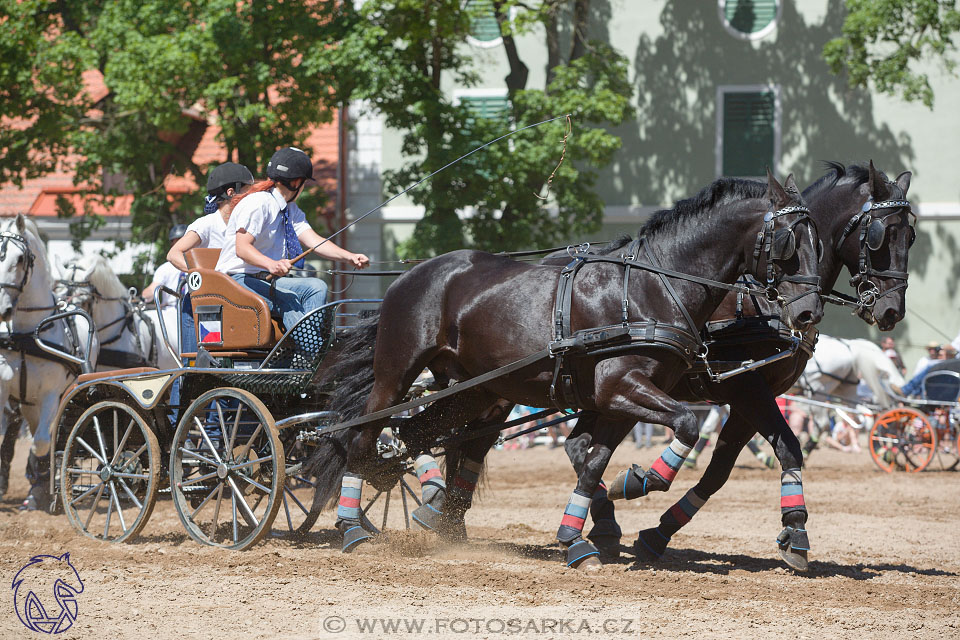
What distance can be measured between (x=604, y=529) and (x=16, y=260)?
15.6 ft

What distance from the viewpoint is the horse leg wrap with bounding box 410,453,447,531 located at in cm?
675

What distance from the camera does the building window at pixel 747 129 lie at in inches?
790

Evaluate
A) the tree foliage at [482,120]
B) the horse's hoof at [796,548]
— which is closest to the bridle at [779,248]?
the horse's hoof at [796,548]

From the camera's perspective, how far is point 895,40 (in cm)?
1752

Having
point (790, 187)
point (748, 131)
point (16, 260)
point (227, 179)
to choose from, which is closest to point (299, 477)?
point (227, 179)

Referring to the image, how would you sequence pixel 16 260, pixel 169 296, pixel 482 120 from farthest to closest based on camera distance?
pixel 482 120
pixel 169 296
pixel 16 260

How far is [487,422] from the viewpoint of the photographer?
714 centimetres

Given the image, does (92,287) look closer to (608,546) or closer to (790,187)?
(608,546)

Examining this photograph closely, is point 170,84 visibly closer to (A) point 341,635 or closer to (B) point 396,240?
(B) point 396,240

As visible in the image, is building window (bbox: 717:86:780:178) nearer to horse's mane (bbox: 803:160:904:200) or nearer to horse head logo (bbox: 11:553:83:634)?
horse's mane (bbox: 803:160:904:200)

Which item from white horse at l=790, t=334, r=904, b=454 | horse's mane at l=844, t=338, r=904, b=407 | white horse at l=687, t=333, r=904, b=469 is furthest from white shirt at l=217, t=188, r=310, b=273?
horse's mane at l=844, t=338, r=904, b=407

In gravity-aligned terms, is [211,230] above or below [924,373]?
above

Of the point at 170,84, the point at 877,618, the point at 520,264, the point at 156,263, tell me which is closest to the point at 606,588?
the point at 877,618

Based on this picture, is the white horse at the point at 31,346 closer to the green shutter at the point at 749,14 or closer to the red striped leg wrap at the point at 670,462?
the red striped leg wrap at the point at 670,462
